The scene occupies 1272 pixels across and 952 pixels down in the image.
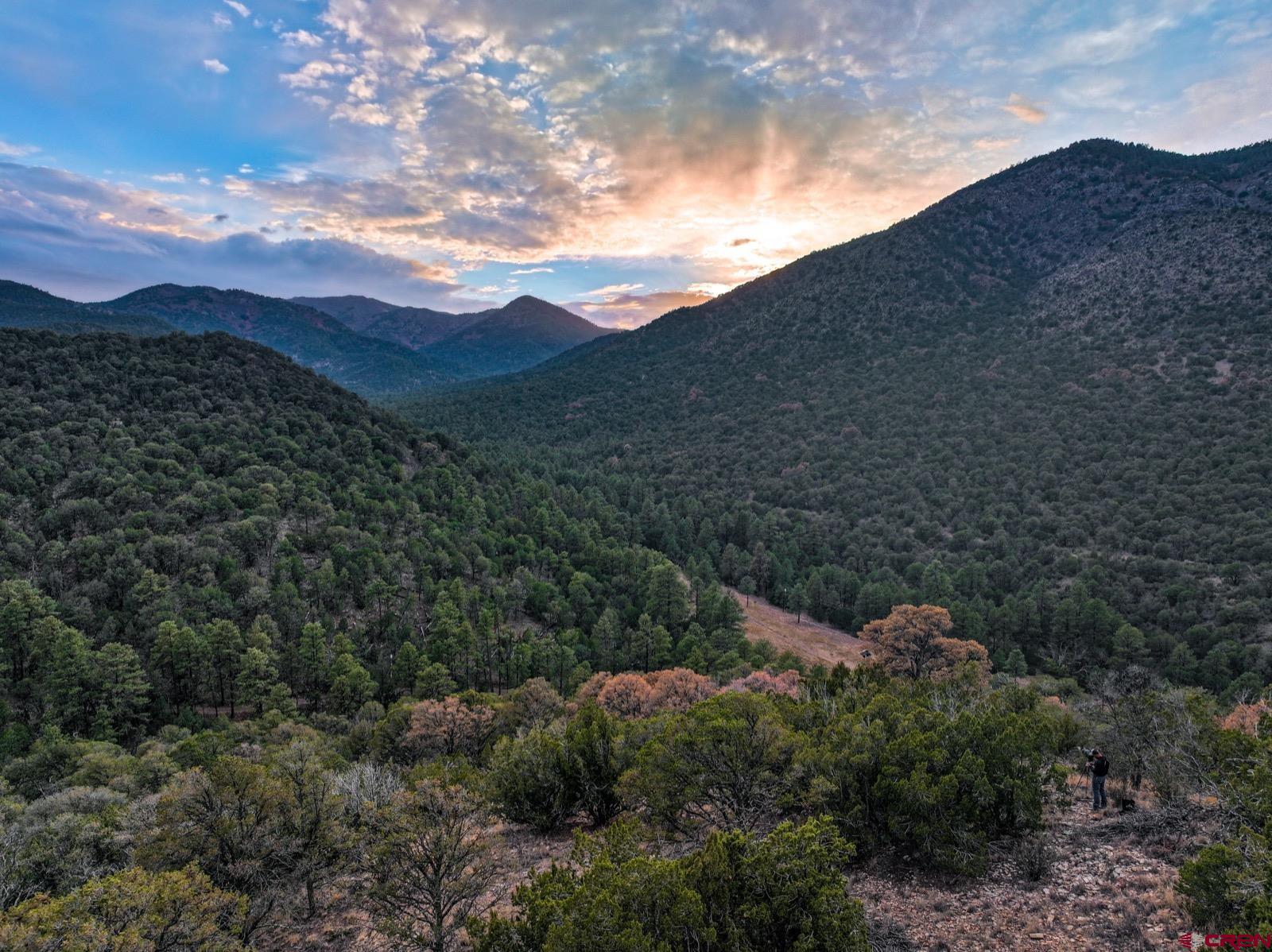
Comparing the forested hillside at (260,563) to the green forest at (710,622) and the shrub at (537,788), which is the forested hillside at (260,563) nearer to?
the green forest at (710,622)

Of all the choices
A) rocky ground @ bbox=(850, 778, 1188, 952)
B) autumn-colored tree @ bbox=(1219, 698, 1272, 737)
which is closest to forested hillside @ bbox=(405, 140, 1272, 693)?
autumn-colored tree @ bbox=(1219, 698, 1272, 737)

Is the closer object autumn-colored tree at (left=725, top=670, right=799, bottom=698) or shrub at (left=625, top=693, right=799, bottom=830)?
shrub at (left=625, top=693, right=799, bottom=830)

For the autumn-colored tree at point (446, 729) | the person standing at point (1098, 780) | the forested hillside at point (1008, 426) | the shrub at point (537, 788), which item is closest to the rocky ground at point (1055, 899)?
the person standing at point (1098, 780)

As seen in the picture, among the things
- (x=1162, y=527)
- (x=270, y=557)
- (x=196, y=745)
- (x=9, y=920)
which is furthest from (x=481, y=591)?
(x=1162, y=527)

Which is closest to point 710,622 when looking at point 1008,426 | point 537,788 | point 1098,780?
point 537,788

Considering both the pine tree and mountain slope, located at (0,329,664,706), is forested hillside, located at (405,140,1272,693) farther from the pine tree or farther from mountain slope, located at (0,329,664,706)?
the pine tree
